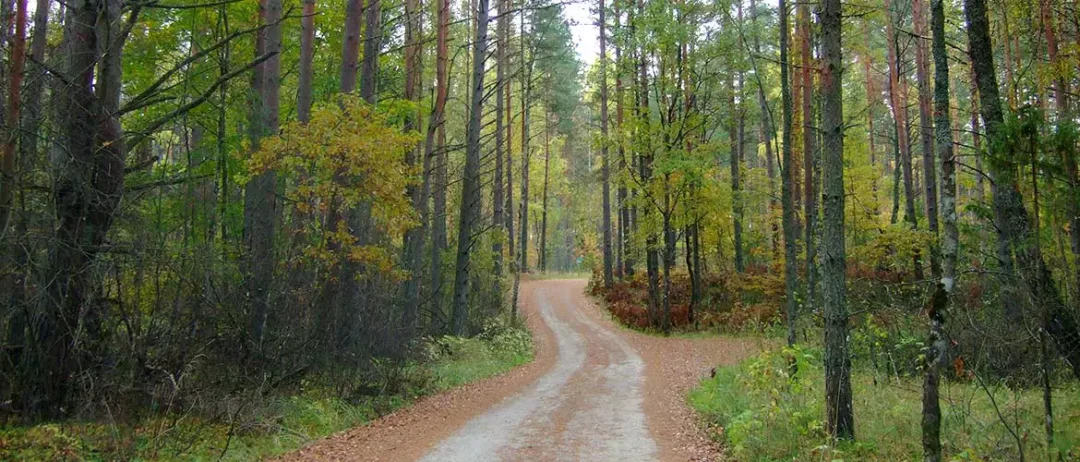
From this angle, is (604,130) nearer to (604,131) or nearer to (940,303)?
(604,131)

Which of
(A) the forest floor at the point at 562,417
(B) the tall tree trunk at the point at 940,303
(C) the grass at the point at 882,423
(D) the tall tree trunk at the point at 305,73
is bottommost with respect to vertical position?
(A) the forest floor at the point at 562,417

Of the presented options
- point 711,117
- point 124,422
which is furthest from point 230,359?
point 711,117

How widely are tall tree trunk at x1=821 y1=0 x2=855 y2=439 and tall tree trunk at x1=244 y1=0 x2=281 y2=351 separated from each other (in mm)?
6028

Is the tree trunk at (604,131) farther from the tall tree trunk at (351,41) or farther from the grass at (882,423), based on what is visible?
the grass at (882,423)

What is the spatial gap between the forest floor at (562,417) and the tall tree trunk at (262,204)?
7.28ft

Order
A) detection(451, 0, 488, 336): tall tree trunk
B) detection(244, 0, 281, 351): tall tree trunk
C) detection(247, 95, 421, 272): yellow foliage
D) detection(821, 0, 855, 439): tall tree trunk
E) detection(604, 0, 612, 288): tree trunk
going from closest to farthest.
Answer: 1. detection(821, 0, 855, 439): tall tree trunk
2. detection(244, 0, 281, 351): tall tree trunk
3. detection(247, 95, 421, 272): yellow foliage
4. detection(451, 0, 488, 336): tall tree trunk
5. detection(604, 0, 612, 288): tree trunk

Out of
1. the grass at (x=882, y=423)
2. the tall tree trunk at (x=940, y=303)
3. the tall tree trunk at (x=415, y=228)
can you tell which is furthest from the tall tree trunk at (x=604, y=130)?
the tall tree trunk at (x=940, y=303)

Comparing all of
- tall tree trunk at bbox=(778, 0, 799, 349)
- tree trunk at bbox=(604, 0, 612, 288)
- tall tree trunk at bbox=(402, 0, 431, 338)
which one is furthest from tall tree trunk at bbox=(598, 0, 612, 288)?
tall tree trunk at bbox=(778, 0, 799, 349)

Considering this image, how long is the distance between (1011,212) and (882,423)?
273 centimetres

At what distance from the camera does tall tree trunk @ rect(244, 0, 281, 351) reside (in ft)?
29.7

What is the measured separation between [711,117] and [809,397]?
14.3 metres

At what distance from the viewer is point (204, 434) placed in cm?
709

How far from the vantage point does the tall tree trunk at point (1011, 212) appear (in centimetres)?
618

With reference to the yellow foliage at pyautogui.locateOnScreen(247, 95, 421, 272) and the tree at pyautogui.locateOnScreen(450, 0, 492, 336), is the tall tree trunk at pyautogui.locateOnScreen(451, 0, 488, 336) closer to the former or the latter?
the tree at pyautogui.locateOnScreen(450, 0, 492, 336)
